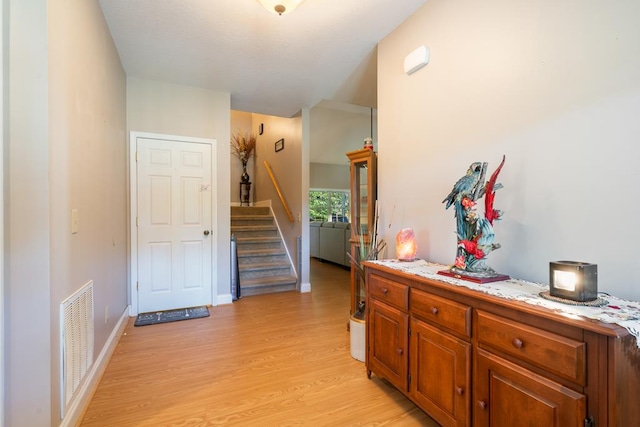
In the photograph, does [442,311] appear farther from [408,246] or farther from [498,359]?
[408,246]

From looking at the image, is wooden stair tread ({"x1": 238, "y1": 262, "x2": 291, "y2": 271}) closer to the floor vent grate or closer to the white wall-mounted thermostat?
the floor vent grate

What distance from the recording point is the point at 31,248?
1338mm

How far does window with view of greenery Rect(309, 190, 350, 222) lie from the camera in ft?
30.9

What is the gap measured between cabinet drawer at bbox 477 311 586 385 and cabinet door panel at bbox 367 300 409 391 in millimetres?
532

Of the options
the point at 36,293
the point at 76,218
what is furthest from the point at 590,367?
the point at 76,218

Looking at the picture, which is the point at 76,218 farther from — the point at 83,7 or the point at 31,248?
the point at 83,7

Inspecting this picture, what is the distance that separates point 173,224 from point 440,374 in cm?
325

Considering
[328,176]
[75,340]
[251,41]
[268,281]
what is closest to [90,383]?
[75,340]

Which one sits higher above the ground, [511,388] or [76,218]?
[76,218]

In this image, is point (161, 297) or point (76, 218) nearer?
point (76, 218)

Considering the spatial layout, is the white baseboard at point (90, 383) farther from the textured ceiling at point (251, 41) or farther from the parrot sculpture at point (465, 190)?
the textured ceiling at point (251, 41)

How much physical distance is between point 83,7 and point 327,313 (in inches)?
132

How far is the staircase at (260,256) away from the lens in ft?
14.5

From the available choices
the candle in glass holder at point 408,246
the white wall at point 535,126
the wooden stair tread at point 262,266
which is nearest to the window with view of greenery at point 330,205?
the wooden stair tread at point 262,266
